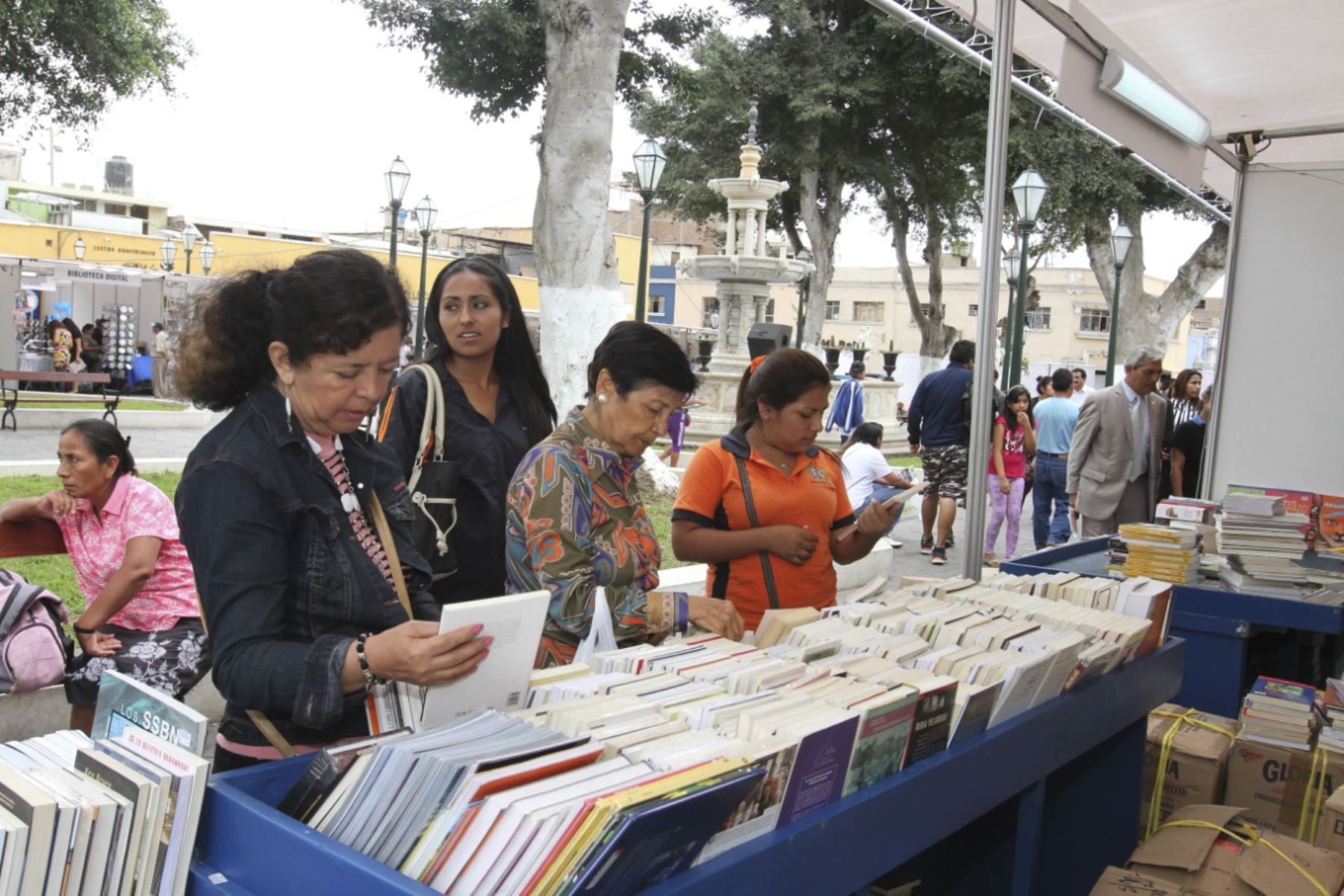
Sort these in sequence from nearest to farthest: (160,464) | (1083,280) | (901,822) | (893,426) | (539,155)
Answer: (901,822) < (539,155) < (160,464) < (893,426) < (1083,280)

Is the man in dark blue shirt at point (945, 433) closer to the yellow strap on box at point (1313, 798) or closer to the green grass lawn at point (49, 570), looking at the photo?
the yellow strap on box at point (1313, 798)

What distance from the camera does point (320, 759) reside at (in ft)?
4.96

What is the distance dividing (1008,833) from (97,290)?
26.9m

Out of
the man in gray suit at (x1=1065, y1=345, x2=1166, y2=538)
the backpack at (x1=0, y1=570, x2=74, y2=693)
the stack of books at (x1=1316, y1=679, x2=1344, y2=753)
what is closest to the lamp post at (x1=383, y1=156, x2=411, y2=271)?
the man in gray suit at (x1=1065, y1=345, x2=1166, y2=538)

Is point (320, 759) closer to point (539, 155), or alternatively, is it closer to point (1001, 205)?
point (1001, 205)

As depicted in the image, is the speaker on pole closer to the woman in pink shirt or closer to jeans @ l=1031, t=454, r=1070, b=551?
jeans @ l=1031, t=454, r=1070, b=551

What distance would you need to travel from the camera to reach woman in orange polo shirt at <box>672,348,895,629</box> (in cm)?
327

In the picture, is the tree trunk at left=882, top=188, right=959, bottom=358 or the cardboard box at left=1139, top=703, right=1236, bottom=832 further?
the tree trunk at left=882, top=188, right=959, bottom=358

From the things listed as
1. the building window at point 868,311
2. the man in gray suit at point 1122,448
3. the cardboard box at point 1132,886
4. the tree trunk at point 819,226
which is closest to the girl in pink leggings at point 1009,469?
the man in gray suit at point 1122,448

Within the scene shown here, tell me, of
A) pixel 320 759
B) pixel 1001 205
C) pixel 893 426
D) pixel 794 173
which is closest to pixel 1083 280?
pixel 794 173

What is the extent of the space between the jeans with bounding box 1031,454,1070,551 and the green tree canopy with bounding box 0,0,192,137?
36.2 feet

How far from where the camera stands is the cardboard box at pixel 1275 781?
344 centimetres

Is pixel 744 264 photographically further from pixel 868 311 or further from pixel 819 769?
pixel 868 311

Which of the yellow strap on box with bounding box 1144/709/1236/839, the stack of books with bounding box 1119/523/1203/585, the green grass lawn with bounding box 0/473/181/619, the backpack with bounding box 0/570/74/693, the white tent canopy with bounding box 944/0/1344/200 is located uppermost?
the white tent canopy with bounding box 944/0/1344/200
